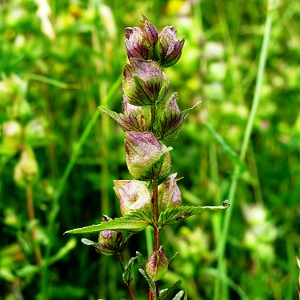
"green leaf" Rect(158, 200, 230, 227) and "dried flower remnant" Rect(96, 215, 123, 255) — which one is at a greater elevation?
"green leaf" Rect(158, 200, 230, 227)

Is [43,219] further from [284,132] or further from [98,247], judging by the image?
[98,247]

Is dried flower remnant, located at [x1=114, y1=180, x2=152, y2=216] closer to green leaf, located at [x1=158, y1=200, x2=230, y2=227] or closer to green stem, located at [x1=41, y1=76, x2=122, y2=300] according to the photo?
green leaf, located at [x1=158, y1=200, x2=230, y2=227]

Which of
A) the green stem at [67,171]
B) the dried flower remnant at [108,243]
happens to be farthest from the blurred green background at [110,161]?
the dried flower remnant at [108,243]

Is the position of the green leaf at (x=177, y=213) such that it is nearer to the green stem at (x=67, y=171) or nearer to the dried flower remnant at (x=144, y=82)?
the dried flower remnant at (x=144, y=82)

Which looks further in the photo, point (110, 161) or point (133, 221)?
point (110, 161)

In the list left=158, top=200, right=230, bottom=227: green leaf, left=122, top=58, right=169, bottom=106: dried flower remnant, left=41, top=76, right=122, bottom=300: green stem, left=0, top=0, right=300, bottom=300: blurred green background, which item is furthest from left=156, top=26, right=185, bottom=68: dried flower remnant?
left=0, top=0, right=300, bottom=300: blurred green background

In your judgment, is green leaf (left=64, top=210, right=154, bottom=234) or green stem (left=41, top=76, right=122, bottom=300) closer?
green leaf (left=64, top=210, right=154, bottom=234)

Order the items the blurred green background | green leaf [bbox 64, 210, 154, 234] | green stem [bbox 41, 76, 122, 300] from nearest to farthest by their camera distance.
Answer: green leaf [bbox 64, 210, 154, 234] < green stem [bbox 41, 76, 122, 300] < the blurred green background

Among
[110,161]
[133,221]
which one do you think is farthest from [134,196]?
[110,161]

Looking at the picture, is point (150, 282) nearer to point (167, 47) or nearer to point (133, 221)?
point (133, 221)
